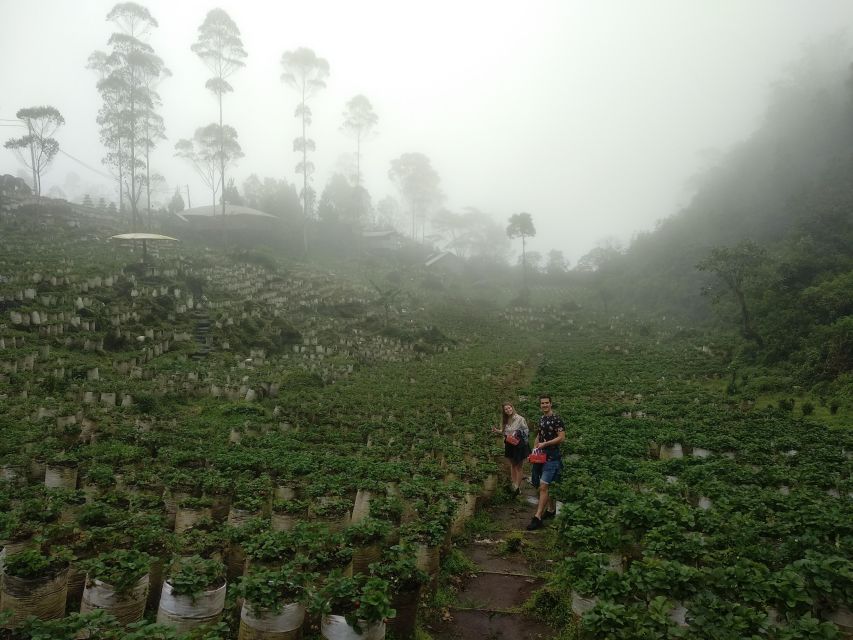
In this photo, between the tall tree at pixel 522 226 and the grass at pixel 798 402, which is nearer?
the grass at pixel 798 402

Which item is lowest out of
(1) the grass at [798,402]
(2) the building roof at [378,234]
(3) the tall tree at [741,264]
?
(1) the grass at [798,402]

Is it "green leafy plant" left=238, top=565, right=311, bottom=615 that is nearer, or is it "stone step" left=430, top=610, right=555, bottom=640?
"green leafy plant" left=238, top=565, right=311, bottom=615

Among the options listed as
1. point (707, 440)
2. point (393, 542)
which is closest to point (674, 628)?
point (393, 542)

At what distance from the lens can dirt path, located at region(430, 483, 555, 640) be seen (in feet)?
19.2

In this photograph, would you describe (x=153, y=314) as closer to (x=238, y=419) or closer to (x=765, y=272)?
(x=238, y=419)

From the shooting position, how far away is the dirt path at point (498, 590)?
584cm

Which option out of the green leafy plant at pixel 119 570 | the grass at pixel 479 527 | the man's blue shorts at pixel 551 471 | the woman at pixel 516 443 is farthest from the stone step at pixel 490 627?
the woman at pixel 516 443

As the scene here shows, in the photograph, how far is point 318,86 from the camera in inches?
2016

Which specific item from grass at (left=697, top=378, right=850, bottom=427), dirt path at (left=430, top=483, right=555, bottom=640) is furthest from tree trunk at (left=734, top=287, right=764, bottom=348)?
dirt path at (left=430, top=483, right=555, bottom=640)

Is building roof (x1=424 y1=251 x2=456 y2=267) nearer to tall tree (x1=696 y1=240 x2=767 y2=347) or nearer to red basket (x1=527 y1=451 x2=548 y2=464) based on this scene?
tall tree (x1=696 y1=240 x2=767 y2=347)

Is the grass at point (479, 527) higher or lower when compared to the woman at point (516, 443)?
lower

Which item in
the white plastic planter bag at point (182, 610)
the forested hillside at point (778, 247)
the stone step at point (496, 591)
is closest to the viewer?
the white plastic planter bag at point (182, 610)

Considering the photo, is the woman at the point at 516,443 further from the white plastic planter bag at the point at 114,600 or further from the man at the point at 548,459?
the white plastic planter bag at the point at 114,600

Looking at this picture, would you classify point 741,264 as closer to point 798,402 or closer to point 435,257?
point 798,402
